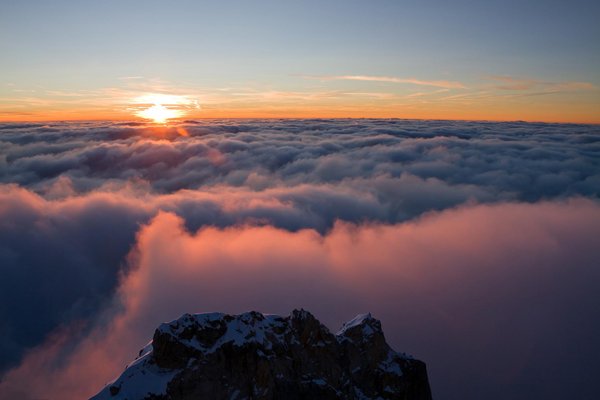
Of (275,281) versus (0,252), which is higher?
(0,252)

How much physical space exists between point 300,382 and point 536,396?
53.8 m

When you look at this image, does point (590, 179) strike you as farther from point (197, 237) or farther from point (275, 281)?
point (197, 237)

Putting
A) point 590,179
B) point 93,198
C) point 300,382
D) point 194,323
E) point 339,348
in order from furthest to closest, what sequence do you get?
point 590,179 < point 93,198 < point 339,348 < point 300,382 < point 194,323

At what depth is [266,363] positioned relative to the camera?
2497 cm

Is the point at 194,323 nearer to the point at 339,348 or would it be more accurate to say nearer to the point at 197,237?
the point at 339,348

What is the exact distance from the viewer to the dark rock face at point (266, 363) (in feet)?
76.1

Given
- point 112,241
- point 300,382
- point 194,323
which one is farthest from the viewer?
point 112,241

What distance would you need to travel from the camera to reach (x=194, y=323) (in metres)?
24.5

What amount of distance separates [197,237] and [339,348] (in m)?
81.9

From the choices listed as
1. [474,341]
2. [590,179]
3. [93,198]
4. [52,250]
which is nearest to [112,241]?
[52,250]

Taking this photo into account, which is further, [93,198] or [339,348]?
[93,198]

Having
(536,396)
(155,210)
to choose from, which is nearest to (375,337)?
(536,396)

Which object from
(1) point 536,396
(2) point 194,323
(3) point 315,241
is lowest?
(1) point 536,396

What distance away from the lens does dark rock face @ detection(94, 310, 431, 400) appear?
76.1 ft
